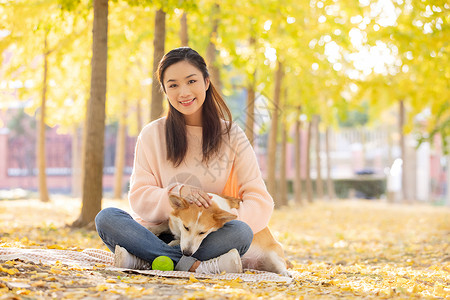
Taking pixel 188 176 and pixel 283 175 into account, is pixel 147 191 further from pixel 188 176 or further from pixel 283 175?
pixel 283 175

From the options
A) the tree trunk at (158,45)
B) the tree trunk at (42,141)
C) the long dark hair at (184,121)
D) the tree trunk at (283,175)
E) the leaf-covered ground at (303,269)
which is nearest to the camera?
the leaf-covered ground at (303,269)

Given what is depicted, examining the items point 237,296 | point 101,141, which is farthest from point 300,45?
point 237,296

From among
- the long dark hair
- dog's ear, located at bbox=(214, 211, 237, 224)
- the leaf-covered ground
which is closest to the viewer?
the leaf-covered ground

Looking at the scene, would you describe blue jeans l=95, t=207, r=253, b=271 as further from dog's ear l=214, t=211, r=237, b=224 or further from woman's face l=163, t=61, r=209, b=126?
woman's face l=163, t=61, r=209, b=126

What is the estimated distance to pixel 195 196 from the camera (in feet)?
12.2

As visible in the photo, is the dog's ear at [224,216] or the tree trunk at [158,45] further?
the tree trunk at [158,45]

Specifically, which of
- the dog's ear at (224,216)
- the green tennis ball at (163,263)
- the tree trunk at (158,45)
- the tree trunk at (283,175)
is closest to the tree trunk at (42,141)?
the tree trunk at (158,45)

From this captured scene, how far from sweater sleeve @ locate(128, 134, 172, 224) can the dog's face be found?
155mm

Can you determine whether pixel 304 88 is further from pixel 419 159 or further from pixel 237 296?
pixel 419 159

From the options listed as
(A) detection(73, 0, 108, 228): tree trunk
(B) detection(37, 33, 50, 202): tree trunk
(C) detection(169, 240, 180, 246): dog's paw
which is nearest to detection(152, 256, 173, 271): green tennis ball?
(C) detection(169, 240, 180, 246): dog's paw

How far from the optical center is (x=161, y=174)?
420cm

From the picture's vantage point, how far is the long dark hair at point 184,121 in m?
4.12

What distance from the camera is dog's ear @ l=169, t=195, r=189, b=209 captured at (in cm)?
377

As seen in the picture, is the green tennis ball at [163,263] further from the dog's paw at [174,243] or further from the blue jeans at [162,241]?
the dog's paw at [174,243]
